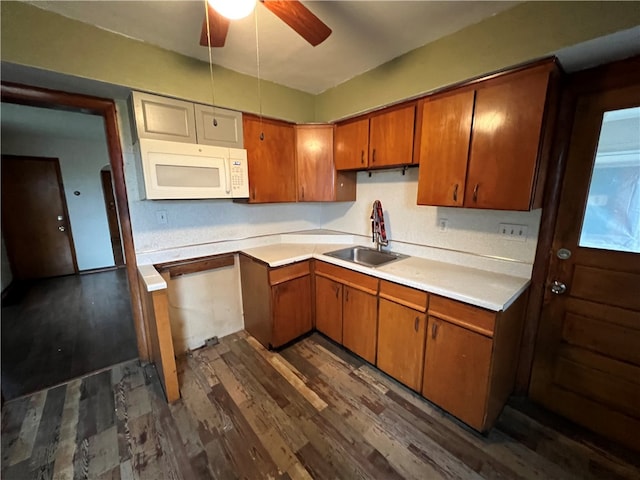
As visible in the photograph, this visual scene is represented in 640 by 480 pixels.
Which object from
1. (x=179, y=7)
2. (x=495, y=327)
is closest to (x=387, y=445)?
(x=495, y=327)

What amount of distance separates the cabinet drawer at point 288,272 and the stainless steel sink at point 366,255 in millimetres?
269

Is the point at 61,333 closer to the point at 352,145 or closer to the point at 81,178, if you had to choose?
the point at 81,178

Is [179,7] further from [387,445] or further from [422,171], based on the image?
[387,445]

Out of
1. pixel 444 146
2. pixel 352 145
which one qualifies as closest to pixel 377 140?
pixel 352 145

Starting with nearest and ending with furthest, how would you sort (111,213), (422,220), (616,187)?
(616,187) < (422,220) < (111,213)

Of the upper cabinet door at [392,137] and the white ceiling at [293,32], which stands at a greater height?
the white ceiling at [293,32]

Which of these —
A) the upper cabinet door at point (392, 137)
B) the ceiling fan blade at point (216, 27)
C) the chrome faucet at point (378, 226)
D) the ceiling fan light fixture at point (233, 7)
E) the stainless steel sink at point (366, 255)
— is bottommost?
the stainless steel sink at point (366, 255)

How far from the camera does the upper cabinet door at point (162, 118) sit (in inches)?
67.7

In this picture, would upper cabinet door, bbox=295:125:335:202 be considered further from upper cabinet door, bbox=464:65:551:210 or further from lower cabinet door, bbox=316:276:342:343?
upper cabinet door, bbox=464:65:551:210

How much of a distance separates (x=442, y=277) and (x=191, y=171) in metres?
1.98

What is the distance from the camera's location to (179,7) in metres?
1.39

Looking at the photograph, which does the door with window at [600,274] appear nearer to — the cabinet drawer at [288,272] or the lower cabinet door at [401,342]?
the lower cabinet door at [401,342]

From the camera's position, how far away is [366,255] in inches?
102

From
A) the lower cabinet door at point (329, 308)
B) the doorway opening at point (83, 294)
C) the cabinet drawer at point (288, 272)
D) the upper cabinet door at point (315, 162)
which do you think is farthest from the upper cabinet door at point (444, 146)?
the doorway opening at point (83, 294)
